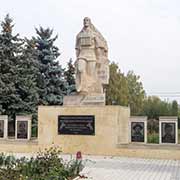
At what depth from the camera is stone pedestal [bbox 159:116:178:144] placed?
501 inches

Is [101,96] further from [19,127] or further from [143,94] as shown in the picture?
[143,94]

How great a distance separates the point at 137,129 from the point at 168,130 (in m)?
1.12

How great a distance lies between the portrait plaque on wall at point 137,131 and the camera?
13.3 meters

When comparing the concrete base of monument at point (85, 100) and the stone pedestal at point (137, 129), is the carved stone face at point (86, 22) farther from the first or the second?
the stone pedestal at point (137, 129)

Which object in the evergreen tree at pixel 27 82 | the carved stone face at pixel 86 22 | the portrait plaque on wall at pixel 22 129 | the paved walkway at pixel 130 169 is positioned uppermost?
the carved stone face at pixel 86 22

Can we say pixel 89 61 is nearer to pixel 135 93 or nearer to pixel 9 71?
pixel 9 71

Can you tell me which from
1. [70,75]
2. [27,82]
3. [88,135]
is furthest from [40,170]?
[70,75]

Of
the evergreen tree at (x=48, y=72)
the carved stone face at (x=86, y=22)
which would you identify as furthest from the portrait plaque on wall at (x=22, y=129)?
the evergreen tree at (x=48, y=72)

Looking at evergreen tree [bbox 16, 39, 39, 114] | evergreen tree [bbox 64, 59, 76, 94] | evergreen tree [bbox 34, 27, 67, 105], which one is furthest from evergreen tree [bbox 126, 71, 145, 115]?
evergreen tree [bbox 16, 39, 39, 114]

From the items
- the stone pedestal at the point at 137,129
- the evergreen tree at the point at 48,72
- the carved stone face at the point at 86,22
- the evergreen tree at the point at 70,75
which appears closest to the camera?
the stone pedestal at the point at 137,129

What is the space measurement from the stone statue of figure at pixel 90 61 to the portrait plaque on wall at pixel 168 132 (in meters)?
2.77

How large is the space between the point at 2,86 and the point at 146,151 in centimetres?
975

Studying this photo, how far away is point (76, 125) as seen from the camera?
13.6m

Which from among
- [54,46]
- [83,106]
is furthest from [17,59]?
[83,106]
